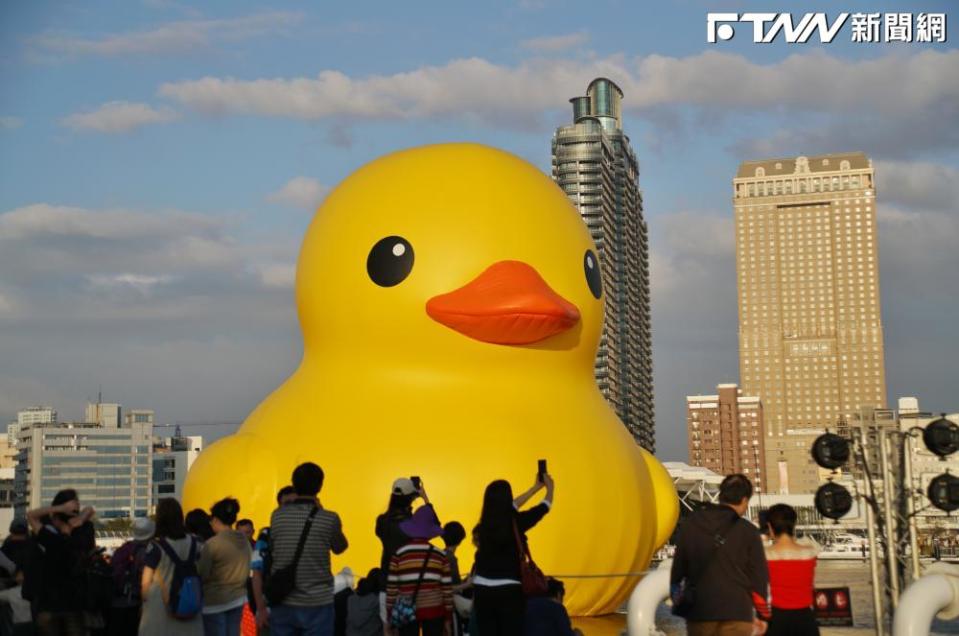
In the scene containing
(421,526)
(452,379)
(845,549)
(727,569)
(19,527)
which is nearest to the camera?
(727,569)

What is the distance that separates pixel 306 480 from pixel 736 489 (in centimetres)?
220

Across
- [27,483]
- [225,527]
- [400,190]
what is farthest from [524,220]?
[27,483]

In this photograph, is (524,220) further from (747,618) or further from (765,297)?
(765,297)

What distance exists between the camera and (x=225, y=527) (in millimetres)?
7930

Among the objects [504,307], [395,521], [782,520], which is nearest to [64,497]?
[395,521]

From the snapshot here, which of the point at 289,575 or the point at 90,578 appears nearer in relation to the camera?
the point at 289,575

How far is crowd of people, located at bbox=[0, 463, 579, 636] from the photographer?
238 inches

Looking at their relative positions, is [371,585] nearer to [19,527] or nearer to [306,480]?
[306,480]

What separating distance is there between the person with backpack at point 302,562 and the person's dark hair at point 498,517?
3.15ft

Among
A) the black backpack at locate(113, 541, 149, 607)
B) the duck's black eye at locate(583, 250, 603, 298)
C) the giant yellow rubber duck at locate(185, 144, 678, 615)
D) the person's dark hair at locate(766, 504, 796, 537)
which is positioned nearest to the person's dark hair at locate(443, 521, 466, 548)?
the black backpack at locate(113, 541, 149, 607)

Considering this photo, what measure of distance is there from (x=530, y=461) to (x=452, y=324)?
1505 millimetres

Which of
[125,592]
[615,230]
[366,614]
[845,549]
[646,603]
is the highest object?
[615,230]

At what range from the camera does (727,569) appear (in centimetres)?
602

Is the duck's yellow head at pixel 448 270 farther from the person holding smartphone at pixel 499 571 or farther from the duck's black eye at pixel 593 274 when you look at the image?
the person holding smartphone at pixel 499 571
